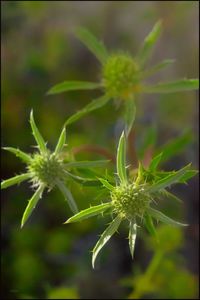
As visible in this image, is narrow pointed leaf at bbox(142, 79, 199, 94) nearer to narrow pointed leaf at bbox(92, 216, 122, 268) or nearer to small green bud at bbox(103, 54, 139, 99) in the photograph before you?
small green bud at bbox(103, 54, 139, 99)

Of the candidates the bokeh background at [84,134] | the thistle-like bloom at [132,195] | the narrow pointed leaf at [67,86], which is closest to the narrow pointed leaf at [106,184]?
the thistle-like bloom at [132,195]

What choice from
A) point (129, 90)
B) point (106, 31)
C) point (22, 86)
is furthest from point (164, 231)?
point (106, 31)

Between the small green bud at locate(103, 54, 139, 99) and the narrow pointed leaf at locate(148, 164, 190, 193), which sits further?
the small green bud at locate(103, 54, 139, 99)

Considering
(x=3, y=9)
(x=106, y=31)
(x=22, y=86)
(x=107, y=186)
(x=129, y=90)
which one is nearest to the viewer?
(x=107, y=186)

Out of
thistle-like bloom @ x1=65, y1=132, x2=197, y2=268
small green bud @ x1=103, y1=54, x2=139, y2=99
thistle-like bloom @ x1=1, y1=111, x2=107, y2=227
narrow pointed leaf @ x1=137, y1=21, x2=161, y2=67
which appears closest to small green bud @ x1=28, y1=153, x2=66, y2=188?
thistle-like bloom @ x1=1, y1=111, x2=107, y2=227

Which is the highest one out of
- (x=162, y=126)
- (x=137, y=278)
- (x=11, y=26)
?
(x=11, y=26)

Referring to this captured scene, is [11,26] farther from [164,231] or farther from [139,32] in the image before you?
[164,231]

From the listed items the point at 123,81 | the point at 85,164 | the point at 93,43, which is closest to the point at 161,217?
the point at 85,164

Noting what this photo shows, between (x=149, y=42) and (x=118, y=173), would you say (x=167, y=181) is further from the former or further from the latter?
(x=149, y=42)
